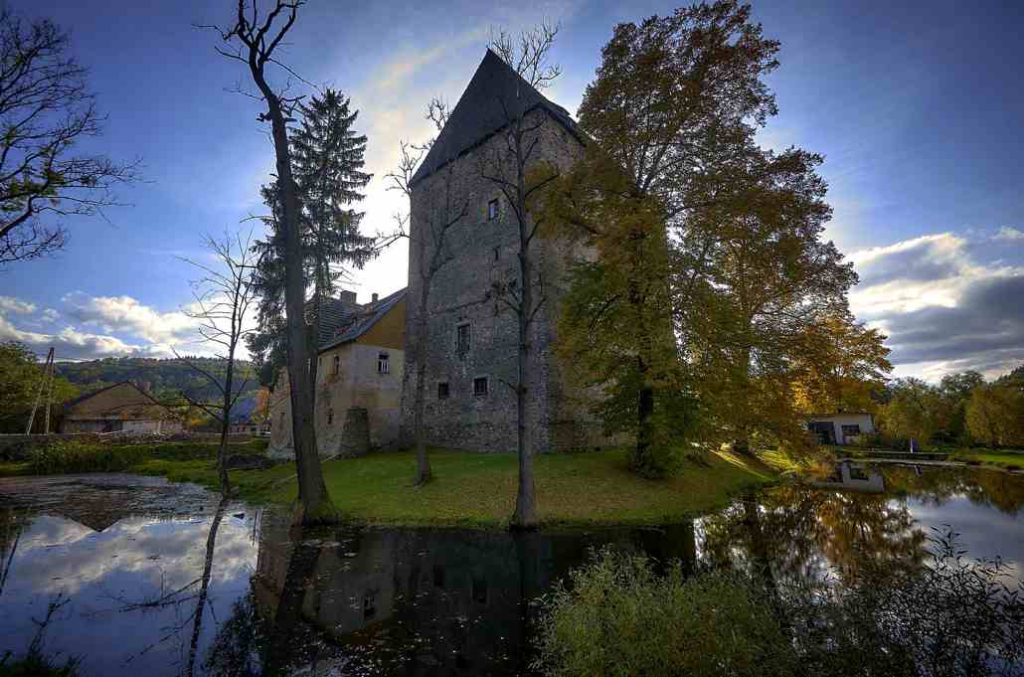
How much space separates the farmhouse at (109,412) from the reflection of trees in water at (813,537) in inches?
2006

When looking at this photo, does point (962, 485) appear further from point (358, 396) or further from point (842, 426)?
point (842, 426)

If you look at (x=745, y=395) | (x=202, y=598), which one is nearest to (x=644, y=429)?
(x=745, y=395)

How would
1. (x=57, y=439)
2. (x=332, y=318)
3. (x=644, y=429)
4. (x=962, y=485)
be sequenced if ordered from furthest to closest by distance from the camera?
(x=332, y=318) → (x=57, y=439) → (x=962, y=485) → (x=644, y=429)

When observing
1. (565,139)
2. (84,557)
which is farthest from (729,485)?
(84,557)

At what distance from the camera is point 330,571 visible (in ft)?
26.2

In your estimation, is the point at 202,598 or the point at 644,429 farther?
the point at 644,429

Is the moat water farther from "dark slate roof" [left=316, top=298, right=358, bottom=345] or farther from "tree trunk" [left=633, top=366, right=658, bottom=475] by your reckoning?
"dark slate roof" [left=316, top=298, right=358, bottom=345]

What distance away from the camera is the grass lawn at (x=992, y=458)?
82.9 feet

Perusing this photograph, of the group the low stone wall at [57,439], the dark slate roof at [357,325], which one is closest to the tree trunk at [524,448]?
the dark slate roof at [357,325]

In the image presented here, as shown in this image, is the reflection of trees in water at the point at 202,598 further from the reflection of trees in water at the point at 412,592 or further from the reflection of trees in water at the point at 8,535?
the reflection of trees in water at the point at 8,535

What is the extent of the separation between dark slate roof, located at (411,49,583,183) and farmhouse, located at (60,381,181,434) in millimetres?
39878

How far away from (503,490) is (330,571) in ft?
21.2

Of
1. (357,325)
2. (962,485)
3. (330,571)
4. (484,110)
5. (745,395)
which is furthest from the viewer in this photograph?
(357,325)

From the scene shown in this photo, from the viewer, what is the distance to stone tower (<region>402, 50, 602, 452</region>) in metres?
19.0
